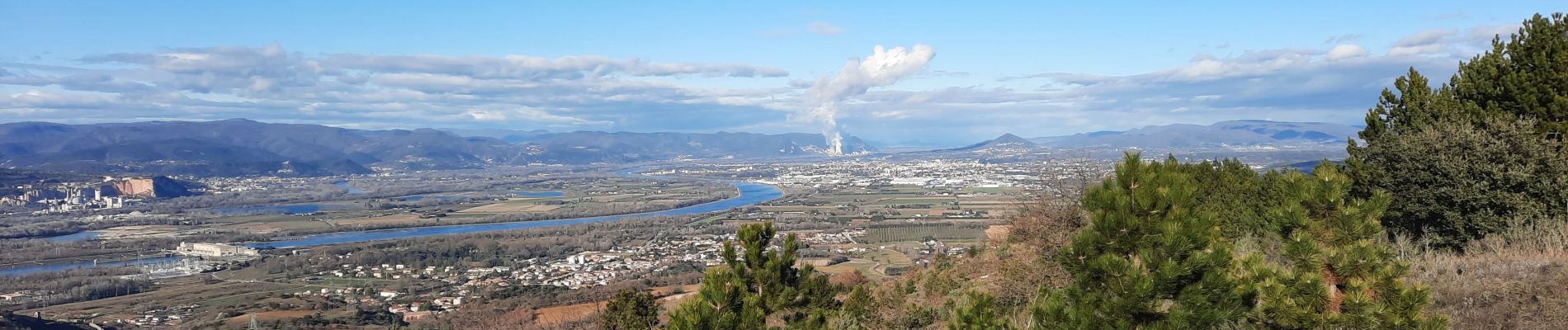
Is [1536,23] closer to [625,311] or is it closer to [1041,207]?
[1041,207]

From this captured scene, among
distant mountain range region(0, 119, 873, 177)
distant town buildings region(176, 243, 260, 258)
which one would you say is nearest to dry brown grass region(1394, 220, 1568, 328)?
distant town buildings region(176, 243, 260, 258)

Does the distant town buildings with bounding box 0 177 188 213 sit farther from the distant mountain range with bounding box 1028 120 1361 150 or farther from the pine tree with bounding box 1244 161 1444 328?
the distant mountain range with bounding box 1028 120 1361 150

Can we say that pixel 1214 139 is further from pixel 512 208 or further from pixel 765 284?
pixel 765 284

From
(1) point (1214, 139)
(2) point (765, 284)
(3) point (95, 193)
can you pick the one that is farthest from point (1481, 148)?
(1) point (1214, 139)

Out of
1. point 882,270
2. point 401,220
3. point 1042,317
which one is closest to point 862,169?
point 401,220

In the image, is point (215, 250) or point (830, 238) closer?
point (215, 250)

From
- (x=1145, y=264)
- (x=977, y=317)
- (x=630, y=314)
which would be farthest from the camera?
(x=630, y=314)
